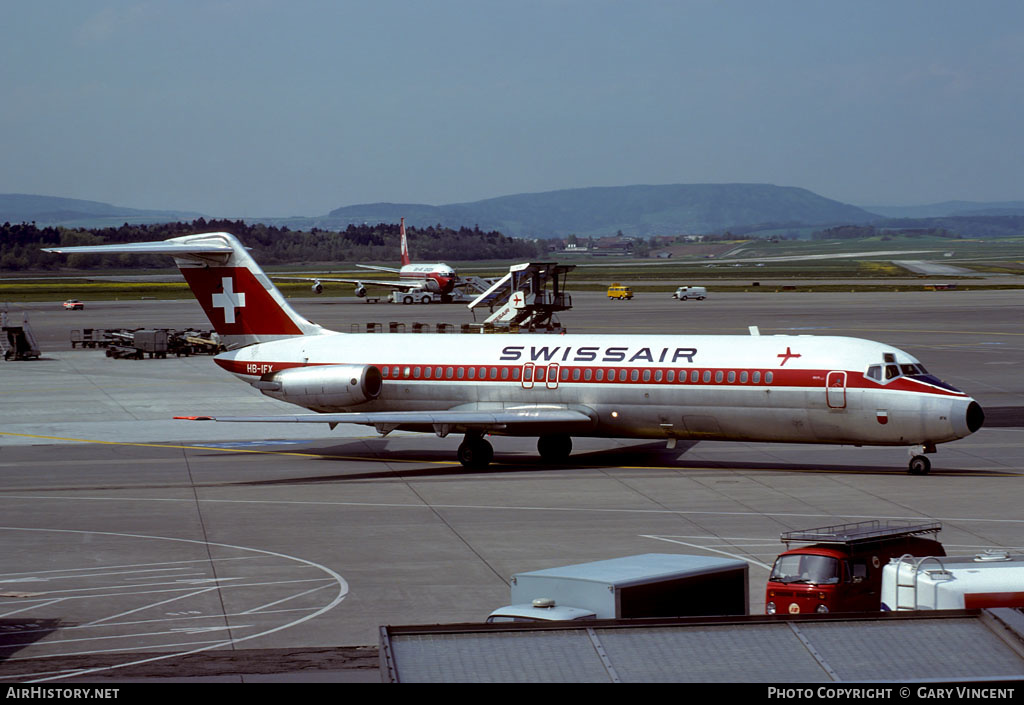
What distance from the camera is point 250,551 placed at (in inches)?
1057

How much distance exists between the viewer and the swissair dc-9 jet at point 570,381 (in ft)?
114

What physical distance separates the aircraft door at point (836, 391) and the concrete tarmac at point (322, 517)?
7.07 ft

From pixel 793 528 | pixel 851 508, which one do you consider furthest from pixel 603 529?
pixel 851 508

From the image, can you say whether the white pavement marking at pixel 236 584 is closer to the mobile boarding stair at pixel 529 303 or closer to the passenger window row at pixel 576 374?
the passenger window row at pixel 576 374

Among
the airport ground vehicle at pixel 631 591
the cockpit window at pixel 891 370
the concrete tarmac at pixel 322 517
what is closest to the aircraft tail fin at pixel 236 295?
the concrete tarmac at pixel 322 517

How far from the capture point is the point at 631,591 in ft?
50.4

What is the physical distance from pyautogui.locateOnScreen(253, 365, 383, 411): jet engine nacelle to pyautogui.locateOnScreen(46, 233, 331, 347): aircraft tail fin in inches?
122

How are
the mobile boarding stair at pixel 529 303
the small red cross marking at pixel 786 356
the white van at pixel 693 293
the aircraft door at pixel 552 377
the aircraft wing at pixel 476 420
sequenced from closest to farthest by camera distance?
the small red cross marking at pixel 786 356 < the aircraft wing at pixel 476 420 < the aircraft door at pixel 552 377 < the mobile boarding stair at pixel 529 303 < the white van at pixel 693 293

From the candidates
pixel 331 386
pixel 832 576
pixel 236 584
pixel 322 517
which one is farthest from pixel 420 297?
pixel 832 576

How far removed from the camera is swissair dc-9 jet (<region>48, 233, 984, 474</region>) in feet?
114

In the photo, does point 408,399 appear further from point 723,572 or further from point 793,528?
point 723,572

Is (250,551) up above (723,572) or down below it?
below

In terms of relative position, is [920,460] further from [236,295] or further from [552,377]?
[236,295]

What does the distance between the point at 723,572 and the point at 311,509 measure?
16.8 meters
